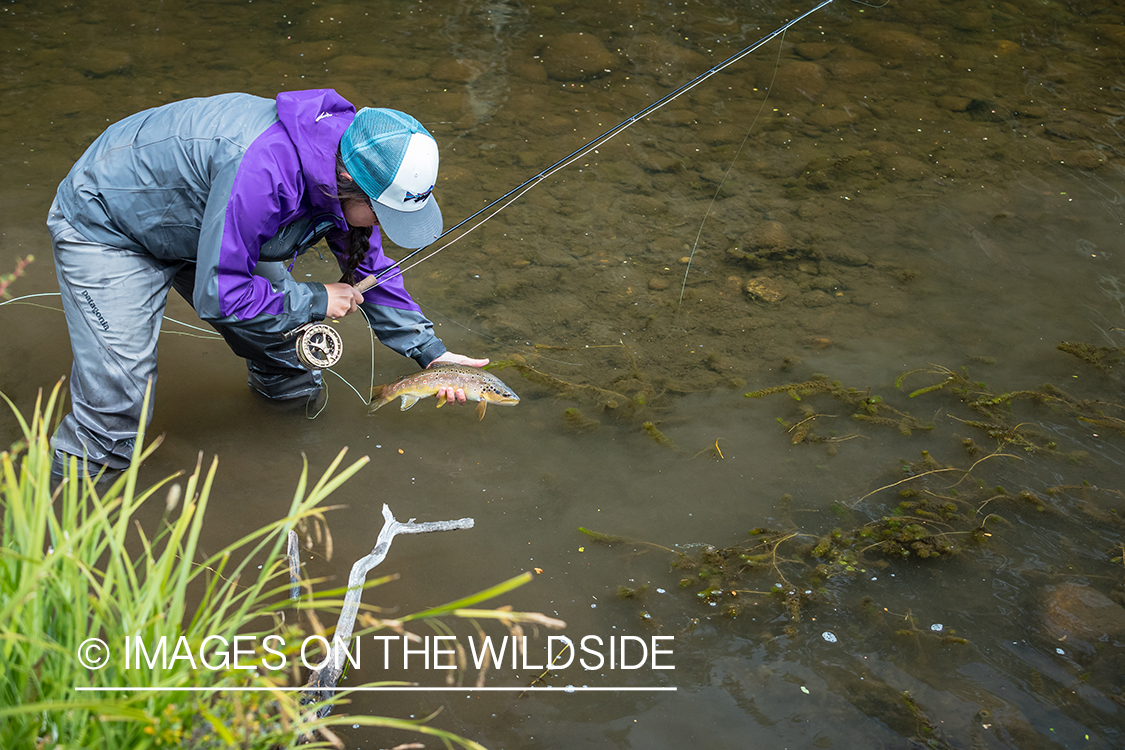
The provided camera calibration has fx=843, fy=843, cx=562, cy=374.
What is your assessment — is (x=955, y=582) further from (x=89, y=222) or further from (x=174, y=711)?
(x=89, y=222)

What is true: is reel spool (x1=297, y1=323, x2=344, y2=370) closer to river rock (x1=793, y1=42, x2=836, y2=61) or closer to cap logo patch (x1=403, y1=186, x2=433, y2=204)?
cap logo patch (x1=403, y1=186, x2=433, y2=204)

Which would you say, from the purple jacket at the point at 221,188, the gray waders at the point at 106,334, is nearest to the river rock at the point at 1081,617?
the purple jacket at the point at 221,188

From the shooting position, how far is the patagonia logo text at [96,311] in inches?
123

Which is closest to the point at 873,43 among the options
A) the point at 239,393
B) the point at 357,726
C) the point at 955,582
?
the point at 955,582

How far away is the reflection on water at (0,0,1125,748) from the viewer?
3.04 metres

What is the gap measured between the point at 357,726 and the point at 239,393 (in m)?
1.98

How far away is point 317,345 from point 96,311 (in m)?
0.81

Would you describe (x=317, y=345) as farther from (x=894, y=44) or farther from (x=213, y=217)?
(x=894, y=44)

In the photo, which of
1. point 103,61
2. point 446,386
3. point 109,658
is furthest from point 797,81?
point 109,658

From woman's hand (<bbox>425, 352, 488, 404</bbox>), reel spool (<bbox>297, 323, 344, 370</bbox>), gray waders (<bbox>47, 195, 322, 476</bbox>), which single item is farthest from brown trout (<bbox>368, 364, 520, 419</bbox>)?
gray waders (<bbox>47, 195, 322, 476</bbox>)

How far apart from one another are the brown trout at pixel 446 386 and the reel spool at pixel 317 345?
29cm

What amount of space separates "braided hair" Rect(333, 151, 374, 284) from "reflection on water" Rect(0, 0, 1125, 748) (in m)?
0.86

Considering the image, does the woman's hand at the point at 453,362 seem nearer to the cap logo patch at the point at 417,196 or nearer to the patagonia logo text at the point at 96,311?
the cap logo patch at the point at 417,196

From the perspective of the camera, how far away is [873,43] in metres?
7.59
